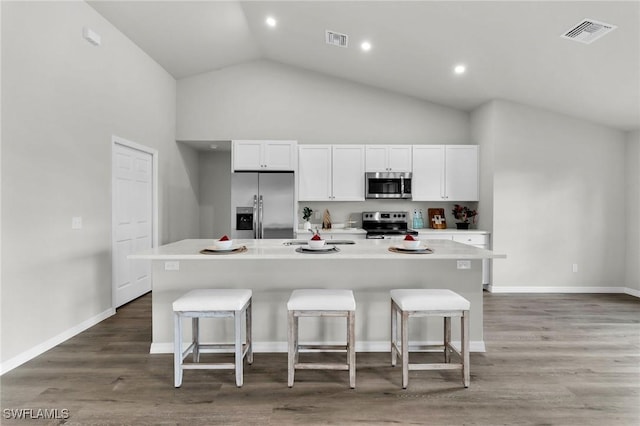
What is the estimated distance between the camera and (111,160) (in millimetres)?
3969

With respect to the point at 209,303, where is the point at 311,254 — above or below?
above

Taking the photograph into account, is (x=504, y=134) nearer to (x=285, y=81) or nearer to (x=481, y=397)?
(x=285, y=81)

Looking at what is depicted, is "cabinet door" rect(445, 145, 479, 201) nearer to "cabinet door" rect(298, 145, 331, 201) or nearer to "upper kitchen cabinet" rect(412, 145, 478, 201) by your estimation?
"upper kitchen cabinet" rect(412, 145, 478, 201)

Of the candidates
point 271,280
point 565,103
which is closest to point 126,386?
point 271,280

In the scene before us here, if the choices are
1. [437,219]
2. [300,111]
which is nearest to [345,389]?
[437,219]

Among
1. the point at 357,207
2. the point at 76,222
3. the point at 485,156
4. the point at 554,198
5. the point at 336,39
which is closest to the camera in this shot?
the point at 76,222

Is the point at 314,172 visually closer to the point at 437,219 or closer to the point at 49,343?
the point at 437,219

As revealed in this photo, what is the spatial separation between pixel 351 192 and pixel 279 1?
2690 mm

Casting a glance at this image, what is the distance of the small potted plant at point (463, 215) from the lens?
5.42 meters

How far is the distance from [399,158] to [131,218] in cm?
381

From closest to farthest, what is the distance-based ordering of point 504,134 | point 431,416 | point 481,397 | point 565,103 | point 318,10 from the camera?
point 431,416, point 481,397, point 318,10, point 565,103, point 504,134

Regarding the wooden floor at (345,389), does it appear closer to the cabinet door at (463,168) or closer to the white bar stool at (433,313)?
the white bar stool at (433,313)

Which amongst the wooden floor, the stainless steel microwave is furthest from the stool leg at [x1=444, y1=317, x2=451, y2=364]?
the stainless steel microwave

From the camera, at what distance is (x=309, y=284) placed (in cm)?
294
